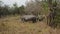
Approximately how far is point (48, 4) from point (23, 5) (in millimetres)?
7841

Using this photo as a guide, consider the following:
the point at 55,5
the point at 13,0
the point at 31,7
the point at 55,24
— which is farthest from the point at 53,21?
the point at 13,0

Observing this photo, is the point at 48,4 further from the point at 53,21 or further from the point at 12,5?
the point at 12,5

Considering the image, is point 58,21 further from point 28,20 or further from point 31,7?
Answer: point 31,7

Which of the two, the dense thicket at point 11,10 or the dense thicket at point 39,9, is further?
the dense thicket at point 11,10

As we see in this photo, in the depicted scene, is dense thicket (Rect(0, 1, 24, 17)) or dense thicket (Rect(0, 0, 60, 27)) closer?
dense thicket (Rect(0, 0, 60, 27))

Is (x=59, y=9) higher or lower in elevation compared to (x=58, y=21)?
higher

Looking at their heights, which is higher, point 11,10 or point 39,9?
point 39,9

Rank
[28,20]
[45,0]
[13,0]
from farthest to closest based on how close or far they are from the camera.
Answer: [13,0], [28,20], [45,0]

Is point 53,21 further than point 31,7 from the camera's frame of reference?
No

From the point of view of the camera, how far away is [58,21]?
943 cm

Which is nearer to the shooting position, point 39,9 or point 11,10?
point 39,9

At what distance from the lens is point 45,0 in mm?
10391

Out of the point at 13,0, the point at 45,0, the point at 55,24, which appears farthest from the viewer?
the point at 13,0

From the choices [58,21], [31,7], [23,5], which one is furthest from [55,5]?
[23,5]
